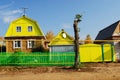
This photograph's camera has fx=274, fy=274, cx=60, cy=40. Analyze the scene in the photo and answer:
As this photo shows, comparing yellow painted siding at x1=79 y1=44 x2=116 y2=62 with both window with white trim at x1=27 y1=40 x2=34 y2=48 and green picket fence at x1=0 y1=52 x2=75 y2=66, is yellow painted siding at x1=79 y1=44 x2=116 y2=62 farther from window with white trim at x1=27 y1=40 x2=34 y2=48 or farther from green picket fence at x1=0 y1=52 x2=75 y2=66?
window with white trim at x1=27 y1=40 x2=34 y2=48

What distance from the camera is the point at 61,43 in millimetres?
37531

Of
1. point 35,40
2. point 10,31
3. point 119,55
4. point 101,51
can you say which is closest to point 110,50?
point 101,51

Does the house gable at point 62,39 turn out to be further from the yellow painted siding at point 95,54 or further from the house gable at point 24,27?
the house gable at point 24,27

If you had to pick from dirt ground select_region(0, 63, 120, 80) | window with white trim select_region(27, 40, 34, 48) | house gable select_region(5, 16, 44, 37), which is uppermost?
house gable select_region(5, 16, 44, 37)

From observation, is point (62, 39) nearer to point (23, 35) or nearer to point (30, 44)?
point (30, 44)

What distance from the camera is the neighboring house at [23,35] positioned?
44312 millimetres

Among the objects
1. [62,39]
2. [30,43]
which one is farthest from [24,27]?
[62,39]

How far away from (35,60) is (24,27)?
19.4 meters

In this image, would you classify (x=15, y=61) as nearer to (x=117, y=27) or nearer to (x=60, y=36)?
(x=60, y=36)

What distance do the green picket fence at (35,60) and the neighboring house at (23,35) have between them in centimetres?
1669

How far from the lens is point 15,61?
26.9 metres

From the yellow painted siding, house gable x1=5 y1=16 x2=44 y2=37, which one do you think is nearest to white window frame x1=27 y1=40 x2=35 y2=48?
house gable x1=5 y1=16 x2=44 y2=37

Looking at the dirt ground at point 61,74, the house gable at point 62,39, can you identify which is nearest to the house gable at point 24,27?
the house gable at point 62,39

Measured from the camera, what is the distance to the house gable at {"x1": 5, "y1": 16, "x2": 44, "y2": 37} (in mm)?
45000
